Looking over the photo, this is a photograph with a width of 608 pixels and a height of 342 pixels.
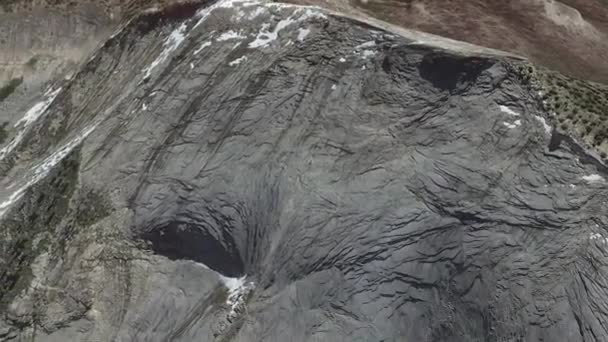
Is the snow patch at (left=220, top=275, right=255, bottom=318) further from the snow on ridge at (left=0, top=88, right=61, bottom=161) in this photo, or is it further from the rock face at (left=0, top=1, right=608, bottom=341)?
the snow on ridge at (left=0, top=88, right=61, bottom=161)

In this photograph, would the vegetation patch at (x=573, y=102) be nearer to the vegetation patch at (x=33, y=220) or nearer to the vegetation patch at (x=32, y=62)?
the vegetation patch at (x=33, y=220)

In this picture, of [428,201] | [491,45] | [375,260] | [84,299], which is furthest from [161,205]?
[491,45]

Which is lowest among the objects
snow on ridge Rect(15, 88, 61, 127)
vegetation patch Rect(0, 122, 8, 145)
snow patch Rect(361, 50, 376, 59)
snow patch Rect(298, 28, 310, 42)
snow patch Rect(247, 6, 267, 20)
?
vegetation patch Rect(0, 122, 8, 145)

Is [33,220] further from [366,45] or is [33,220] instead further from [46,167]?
[366,45]

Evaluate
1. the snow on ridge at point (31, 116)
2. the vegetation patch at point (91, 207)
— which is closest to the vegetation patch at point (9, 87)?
the snow on ridge at point (31, 116)

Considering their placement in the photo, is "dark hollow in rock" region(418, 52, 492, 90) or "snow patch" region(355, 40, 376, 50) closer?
"dark hollow in rock" region(418, 52, 492, 90)

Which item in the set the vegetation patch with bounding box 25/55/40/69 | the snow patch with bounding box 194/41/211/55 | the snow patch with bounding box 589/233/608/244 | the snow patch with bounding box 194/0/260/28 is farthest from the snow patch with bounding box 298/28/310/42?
the vegetation patch with bounding box 25/55/40/69

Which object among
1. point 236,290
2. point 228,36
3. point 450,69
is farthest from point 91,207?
point 450,69
